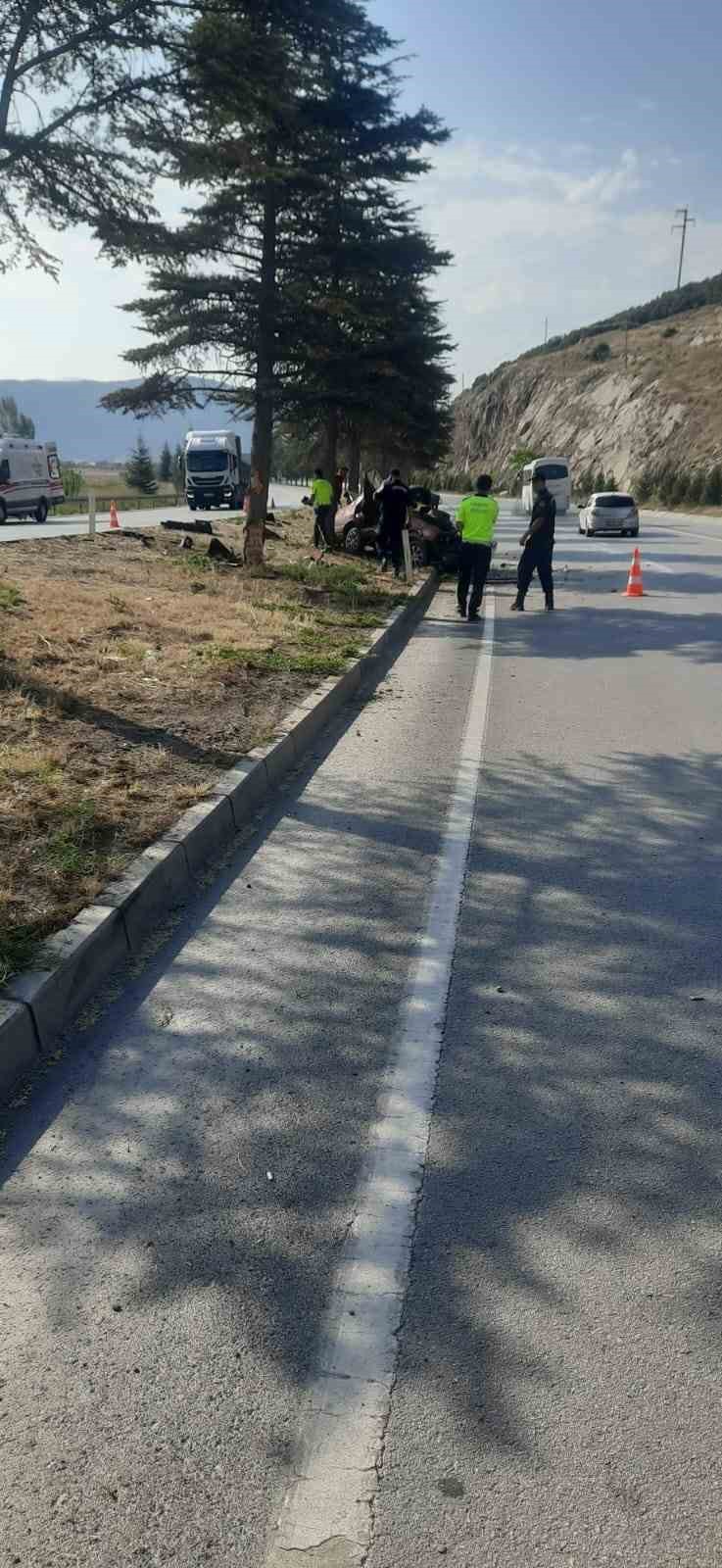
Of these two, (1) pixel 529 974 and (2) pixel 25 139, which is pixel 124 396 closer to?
(2) pixel 25 139

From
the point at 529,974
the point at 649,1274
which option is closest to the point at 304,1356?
the point at 649,1274

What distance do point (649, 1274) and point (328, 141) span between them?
2082cm

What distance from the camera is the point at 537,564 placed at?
16.4m

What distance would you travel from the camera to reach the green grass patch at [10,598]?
11962 mm

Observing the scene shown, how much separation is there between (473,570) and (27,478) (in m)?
19.7

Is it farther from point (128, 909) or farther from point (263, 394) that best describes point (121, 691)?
point (263, 394)

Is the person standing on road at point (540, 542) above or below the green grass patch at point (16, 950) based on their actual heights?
above

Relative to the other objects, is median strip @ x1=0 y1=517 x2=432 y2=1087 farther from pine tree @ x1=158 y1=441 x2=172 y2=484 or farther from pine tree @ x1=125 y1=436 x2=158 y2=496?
pine tree @ x1=158 y1=441 x2=172 y2=484

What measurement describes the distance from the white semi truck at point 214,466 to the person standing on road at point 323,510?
2090 centimetres

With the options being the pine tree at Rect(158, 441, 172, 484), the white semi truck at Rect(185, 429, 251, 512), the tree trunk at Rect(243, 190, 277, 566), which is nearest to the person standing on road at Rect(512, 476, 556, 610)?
the tree trunk at Rect(243, 190, 277, 566)

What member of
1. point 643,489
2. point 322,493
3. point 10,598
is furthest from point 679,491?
point 10,598

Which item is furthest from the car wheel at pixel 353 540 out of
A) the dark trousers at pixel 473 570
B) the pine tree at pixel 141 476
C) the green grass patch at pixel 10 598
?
the pine tree at pixel 141 476

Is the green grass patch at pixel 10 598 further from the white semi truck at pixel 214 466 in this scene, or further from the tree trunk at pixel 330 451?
the white semi truck at pixel 214 466

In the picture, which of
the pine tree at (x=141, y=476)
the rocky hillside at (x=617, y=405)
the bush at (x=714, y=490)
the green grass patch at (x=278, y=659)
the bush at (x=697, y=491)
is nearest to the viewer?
the green grass patch at (x=278, y=659)
